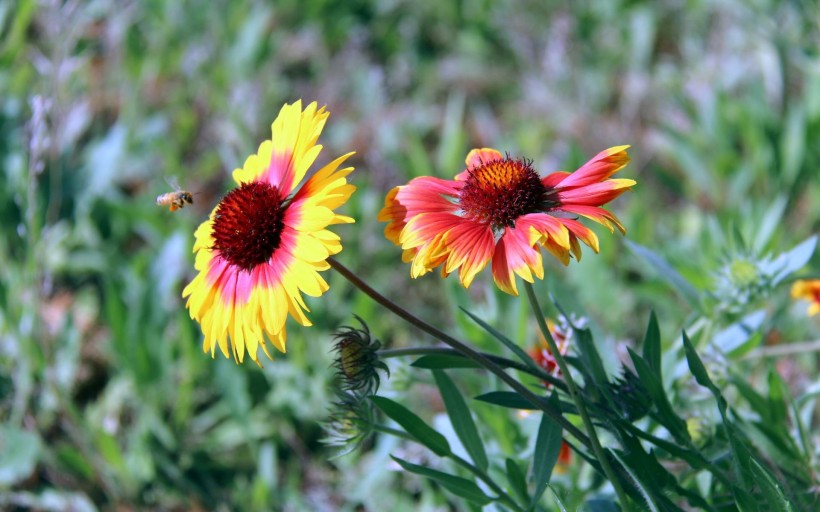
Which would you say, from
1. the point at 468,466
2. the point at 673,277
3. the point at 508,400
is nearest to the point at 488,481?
the point at 468,466

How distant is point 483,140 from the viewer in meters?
3.31

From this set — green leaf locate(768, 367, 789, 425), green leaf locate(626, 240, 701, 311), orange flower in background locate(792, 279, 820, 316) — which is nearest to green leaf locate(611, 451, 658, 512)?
green leaf locate(768, 367, 789, 425)

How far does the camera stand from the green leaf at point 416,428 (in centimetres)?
131

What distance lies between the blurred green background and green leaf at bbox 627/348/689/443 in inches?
17.3

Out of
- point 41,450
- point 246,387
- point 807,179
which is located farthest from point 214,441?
point 807,179

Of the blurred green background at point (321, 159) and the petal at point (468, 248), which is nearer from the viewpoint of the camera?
the petal at point (468, 248)

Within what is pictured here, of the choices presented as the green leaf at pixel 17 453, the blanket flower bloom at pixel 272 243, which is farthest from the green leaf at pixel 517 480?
the green leaf at pixel 17 453

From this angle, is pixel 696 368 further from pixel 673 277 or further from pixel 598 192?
pixel 673 277

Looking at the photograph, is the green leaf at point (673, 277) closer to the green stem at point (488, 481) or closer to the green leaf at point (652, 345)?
the green leaf at point (652, 345)

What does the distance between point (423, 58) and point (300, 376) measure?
1790mm

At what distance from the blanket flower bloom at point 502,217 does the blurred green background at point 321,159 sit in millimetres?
475

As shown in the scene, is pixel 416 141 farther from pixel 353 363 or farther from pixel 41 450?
pixel 353 363

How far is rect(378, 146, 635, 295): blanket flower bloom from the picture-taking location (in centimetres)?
113

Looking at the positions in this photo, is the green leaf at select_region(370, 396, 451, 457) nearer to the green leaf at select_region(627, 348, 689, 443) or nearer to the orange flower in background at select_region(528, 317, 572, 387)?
the orange flower in background at select_region(528, 317, 572, 387)
